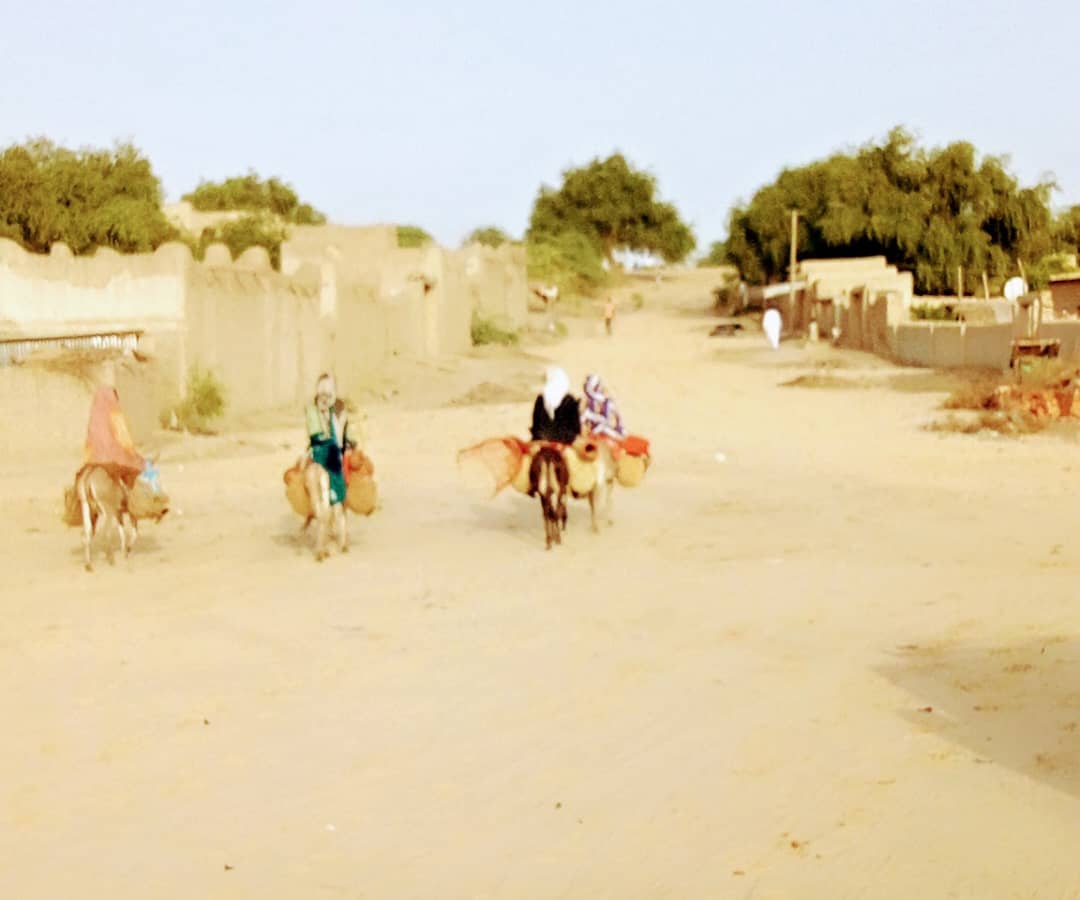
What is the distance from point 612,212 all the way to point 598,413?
82.6 meters

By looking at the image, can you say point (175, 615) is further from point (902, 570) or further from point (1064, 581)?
point (1064, 581)

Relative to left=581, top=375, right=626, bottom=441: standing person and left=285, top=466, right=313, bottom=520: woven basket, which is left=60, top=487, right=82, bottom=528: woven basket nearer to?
left=285, top=466, right=313, bottom=520: woven basket

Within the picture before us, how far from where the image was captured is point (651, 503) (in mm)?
16703

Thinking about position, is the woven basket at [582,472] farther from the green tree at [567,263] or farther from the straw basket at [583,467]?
the green tree at [567,263]

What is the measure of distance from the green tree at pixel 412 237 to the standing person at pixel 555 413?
5420 cm

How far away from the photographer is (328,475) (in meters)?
12.8

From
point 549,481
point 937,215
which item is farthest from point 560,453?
point 937,215

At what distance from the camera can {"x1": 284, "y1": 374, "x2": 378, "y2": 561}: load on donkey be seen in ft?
40.9

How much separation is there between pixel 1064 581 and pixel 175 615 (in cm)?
638

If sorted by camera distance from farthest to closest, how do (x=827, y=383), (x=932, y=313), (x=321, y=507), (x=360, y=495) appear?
1. (x=932, y=313)
2. (x=827, y=383)
3. (x=360, y=495)
4. (x=321, y=507)

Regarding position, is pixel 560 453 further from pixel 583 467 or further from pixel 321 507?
pixel 321 507

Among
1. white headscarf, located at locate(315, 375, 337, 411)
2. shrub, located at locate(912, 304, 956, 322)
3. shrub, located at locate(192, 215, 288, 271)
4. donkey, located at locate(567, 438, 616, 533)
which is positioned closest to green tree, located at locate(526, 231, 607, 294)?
shrub, located at locate(192, 215, 288, 271)

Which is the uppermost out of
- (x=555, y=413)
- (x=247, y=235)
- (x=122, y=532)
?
(x=247, y=235)

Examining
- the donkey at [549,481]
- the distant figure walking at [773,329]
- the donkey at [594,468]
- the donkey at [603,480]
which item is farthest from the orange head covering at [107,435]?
the distant figure walking at [773,329]
